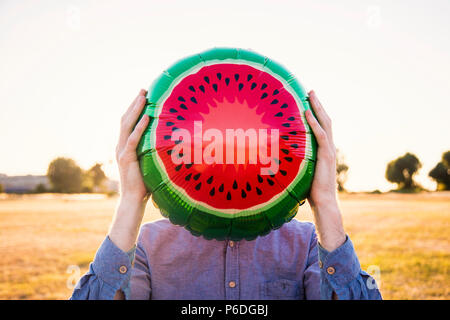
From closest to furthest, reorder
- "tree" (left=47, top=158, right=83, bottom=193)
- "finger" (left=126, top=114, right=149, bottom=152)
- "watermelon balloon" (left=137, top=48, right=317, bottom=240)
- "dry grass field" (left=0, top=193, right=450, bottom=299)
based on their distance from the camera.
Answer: "watermelon balloon" (left=137, top=48, right=317, bottom=240), "finger" (left=126, top=114, right=149, bottom=152), "dry grass field" (left=0, top=193, right=450, bottom=299), "tree" (left=47, top=158, right=83, bottom=193)

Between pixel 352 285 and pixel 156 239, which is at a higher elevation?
pixel 156 239

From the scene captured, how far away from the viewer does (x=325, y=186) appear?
212 cm

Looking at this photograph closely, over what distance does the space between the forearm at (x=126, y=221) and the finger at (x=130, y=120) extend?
0.33 meters

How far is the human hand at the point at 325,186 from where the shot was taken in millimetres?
2092

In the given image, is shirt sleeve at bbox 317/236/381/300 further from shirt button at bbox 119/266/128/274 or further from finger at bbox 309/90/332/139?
shirt button at bbox 119/266/128/274

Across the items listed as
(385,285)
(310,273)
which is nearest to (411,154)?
(385,285)

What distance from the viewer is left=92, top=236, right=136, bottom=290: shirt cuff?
83.7 inches

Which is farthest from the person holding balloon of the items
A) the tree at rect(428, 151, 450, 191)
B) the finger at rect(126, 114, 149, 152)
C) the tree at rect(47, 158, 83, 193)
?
the tree at rect(47, 158, 83, 193)

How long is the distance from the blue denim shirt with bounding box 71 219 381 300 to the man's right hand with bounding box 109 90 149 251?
0.80ft

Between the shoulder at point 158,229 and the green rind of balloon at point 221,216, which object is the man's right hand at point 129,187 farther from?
the shoulder at point 158,229

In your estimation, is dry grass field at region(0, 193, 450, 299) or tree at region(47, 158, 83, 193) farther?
tree at region(47, 158, 83, 193)

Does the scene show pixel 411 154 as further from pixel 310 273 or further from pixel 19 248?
pixel 310 273
